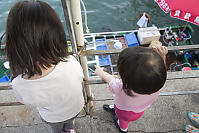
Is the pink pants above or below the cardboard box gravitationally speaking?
above

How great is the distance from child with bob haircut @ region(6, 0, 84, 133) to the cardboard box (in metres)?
7.36

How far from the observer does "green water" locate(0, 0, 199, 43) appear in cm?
1084

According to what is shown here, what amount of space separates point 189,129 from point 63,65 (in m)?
1.66

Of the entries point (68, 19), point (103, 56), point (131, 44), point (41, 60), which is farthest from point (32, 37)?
point (131, 44)

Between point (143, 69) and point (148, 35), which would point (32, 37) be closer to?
point (143, 69)

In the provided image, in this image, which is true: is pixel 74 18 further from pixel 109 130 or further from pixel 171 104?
pixel 171 104

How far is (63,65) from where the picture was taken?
42.0 inches

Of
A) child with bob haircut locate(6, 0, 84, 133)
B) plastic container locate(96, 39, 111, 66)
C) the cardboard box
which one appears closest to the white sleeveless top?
child with bob haircut locate(6, 0, 84, 133)

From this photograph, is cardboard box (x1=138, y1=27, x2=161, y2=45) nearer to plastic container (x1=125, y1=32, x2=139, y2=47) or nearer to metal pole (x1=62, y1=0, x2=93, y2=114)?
plastic container (x1=125, y1=32, x2=139, y2=47)

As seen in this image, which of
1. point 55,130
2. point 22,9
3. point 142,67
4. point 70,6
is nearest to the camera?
point 22,9

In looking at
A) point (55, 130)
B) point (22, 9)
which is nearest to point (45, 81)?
point (22, 9)

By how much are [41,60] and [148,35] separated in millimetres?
7776

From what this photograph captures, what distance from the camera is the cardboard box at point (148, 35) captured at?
25.8 ft

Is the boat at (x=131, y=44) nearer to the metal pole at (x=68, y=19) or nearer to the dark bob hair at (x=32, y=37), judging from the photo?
the metal pole at (x=68, y=19)
